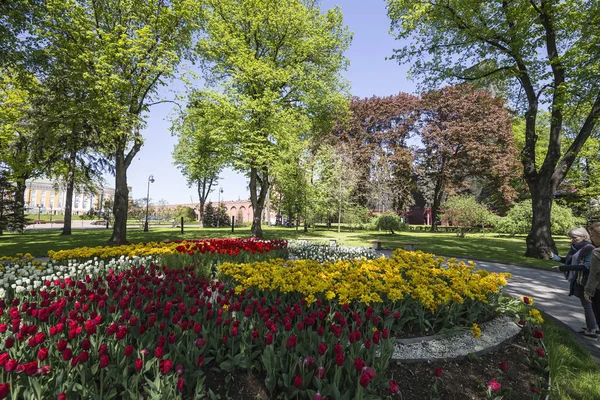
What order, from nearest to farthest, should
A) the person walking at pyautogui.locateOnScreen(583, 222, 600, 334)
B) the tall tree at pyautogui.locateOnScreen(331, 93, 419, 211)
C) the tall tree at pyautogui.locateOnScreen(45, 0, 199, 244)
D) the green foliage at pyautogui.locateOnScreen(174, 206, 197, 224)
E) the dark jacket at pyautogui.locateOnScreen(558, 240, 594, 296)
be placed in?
the person walking at pyautogui.locateOnScreen(583, 222, 600, 334) → the dark jacket at pyautogui.locateOnScreen(558, 240, 594, 296) → the tall tree at pyautogui.locateOnScreen(45, 0, 199, 244) → the tall tree at pyautogui.locateOnScreen(331, 93, 419, 211) → the green foliage at pyautogui.locateOnScreen(174, 206, 197, 224)

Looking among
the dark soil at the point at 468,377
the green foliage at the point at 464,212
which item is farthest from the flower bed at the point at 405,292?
the green foliage at the point at 464,212

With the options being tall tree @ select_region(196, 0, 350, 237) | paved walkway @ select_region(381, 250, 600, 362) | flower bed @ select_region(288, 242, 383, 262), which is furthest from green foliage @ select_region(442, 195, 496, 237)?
flower bed @ select_region(288, 242, 383, 262)

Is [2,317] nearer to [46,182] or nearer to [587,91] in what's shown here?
[587,91]

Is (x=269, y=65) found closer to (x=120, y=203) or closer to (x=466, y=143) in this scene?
(x=120, y=203)

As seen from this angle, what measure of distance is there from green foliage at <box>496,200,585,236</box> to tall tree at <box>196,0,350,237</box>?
64.0 ft

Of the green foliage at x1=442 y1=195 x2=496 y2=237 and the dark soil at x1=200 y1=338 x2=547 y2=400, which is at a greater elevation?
the green foliage at x1=442 y1=195 x2=496 y2=237

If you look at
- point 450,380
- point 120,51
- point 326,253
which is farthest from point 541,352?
point 120,51

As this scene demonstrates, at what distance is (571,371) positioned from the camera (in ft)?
11.3

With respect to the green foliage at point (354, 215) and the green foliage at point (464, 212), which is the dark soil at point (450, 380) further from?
the green foliage at point (354, 215)

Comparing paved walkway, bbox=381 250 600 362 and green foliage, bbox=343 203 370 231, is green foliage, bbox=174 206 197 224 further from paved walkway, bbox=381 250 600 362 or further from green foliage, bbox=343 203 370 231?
paved walkway, bbox=381 250 600 362

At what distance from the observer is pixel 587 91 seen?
12320mm

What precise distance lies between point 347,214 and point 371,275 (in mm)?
26780

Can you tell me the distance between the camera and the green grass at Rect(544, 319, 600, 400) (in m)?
3.02

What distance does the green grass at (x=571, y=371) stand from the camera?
3.02 meters
